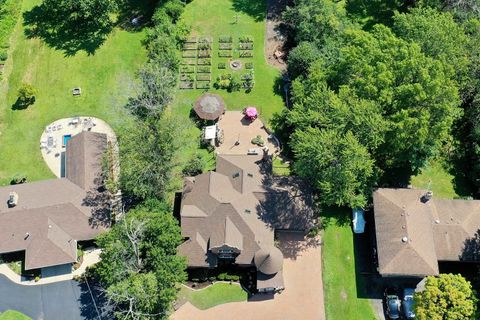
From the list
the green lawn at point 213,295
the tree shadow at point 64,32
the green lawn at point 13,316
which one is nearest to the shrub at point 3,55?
the tree shadow at point 64,32

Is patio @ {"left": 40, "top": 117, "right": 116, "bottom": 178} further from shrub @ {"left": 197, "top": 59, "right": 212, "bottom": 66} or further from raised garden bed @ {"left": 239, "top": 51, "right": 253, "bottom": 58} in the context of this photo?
raised garden bed @ {"left": 239, "top": 51, "right": 253, "bottom": 58}

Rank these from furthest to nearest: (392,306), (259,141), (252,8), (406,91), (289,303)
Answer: (252,8)
(259,141)
(289,303)
(392,306)
(406,91)

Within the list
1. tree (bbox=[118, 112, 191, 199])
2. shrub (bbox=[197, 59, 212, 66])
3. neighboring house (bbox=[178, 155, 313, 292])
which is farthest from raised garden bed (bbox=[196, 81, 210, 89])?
neighboring house (bbox=[178, 155, 313, 292])

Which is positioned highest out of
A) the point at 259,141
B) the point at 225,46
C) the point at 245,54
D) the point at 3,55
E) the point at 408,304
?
the point at 225,46

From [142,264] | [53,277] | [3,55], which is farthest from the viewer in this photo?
[3,55]

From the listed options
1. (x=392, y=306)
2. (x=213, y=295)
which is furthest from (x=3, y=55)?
(x=392, y=306)

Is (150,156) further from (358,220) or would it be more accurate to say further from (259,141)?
(358,220)
